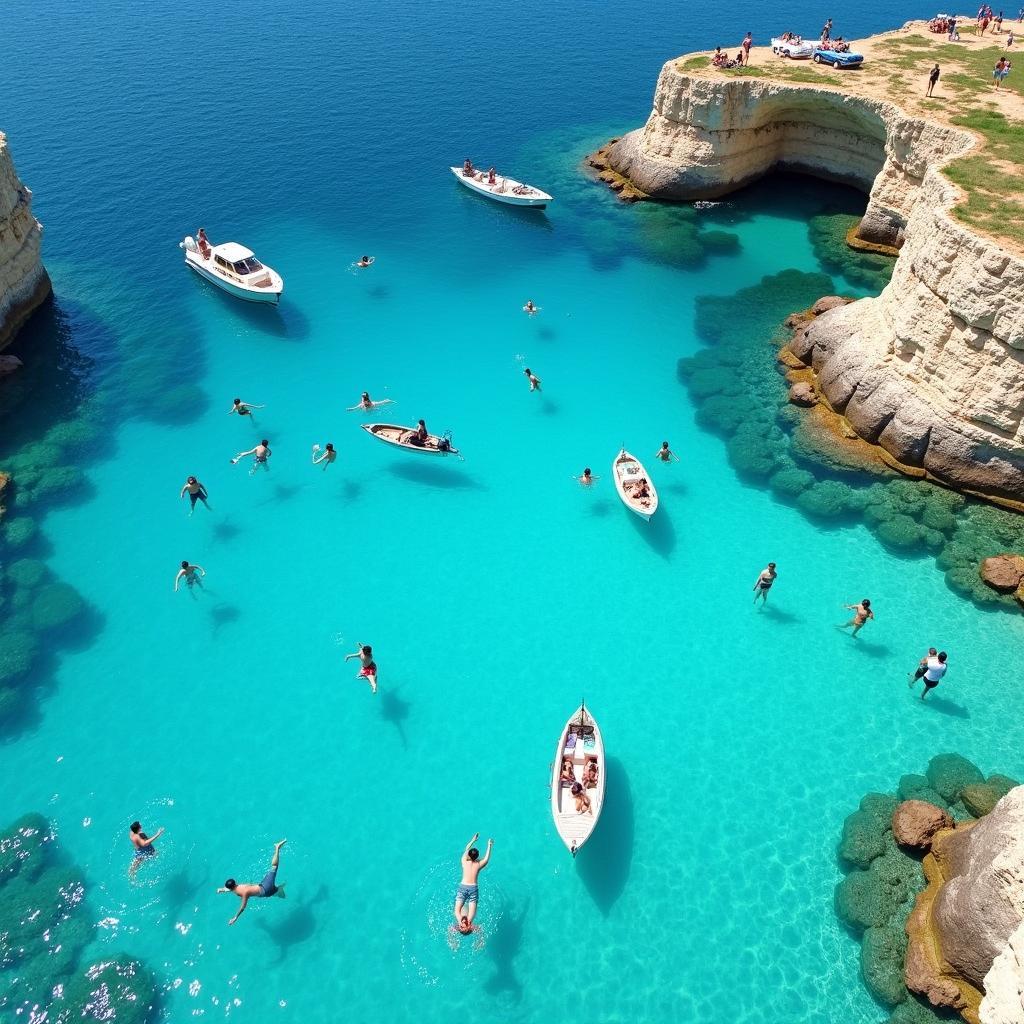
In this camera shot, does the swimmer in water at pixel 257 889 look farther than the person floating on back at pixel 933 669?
No

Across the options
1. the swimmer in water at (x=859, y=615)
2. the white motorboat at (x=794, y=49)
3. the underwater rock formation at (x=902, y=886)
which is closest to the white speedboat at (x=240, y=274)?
the swimmer in water at (x=859, y=615)

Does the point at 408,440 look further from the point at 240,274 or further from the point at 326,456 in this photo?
the point at 240,274

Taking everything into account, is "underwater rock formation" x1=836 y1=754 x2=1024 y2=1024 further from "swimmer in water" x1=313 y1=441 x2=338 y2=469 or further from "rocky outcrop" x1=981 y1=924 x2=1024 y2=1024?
"swimmer in water" x1=313 y1=441 x2=338 y2=469

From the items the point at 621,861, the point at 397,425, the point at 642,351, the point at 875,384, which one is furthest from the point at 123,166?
the point at 621,861

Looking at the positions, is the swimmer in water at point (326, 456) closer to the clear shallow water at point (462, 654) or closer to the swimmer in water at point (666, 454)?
the clear shallow water at point (462, 654)

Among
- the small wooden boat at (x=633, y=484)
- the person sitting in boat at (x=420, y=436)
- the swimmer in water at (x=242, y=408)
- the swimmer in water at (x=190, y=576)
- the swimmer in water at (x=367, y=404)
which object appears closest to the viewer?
the swimmer in water at (x=190, y=576)

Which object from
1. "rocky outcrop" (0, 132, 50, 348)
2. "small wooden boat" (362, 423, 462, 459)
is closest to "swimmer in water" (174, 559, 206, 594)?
"small wooden boat" (362, 423, 462, 459)
